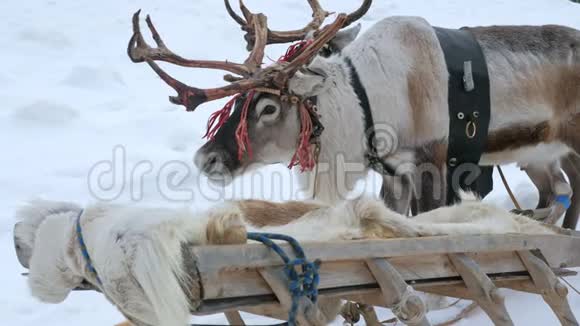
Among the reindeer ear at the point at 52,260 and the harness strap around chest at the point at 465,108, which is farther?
the harness strap around chest at the point at 465,108

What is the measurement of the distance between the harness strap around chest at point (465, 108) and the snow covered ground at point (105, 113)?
0.58 meters

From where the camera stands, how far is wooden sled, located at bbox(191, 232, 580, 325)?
1497mm

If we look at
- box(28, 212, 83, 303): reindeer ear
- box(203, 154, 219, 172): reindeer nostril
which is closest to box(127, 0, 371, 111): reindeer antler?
box(203, 154, 219, 172): reindeer nostril

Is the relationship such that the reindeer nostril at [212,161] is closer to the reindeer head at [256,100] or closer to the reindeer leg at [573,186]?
the reindeer head at [256,100]

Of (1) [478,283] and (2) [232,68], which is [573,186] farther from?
(1) [478,283]

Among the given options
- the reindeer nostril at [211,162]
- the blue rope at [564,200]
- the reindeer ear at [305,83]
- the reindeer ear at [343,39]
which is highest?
the reindeer ear at [343,39]

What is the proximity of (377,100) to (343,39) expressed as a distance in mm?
551

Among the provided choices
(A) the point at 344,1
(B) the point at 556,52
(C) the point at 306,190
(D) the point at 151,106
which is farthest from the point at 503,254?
(A) the point at 344,1

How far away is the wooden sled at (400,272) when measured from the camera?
4.91ft

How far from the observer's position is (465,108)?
3.08 metres

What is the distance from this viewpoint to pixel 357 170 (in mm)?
3121

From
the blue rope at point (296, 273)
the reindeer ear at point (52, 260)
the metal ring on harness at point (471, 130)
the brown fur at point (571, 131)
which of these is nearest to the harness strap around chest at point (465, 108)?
the metal ring on harness at point (471, 130)

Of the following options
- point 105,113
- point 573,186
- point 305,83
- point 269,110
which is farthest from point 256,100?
point 105,113

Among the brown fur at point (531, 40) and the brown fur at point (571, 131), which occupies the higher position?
the brown fur at point (531, 40)
